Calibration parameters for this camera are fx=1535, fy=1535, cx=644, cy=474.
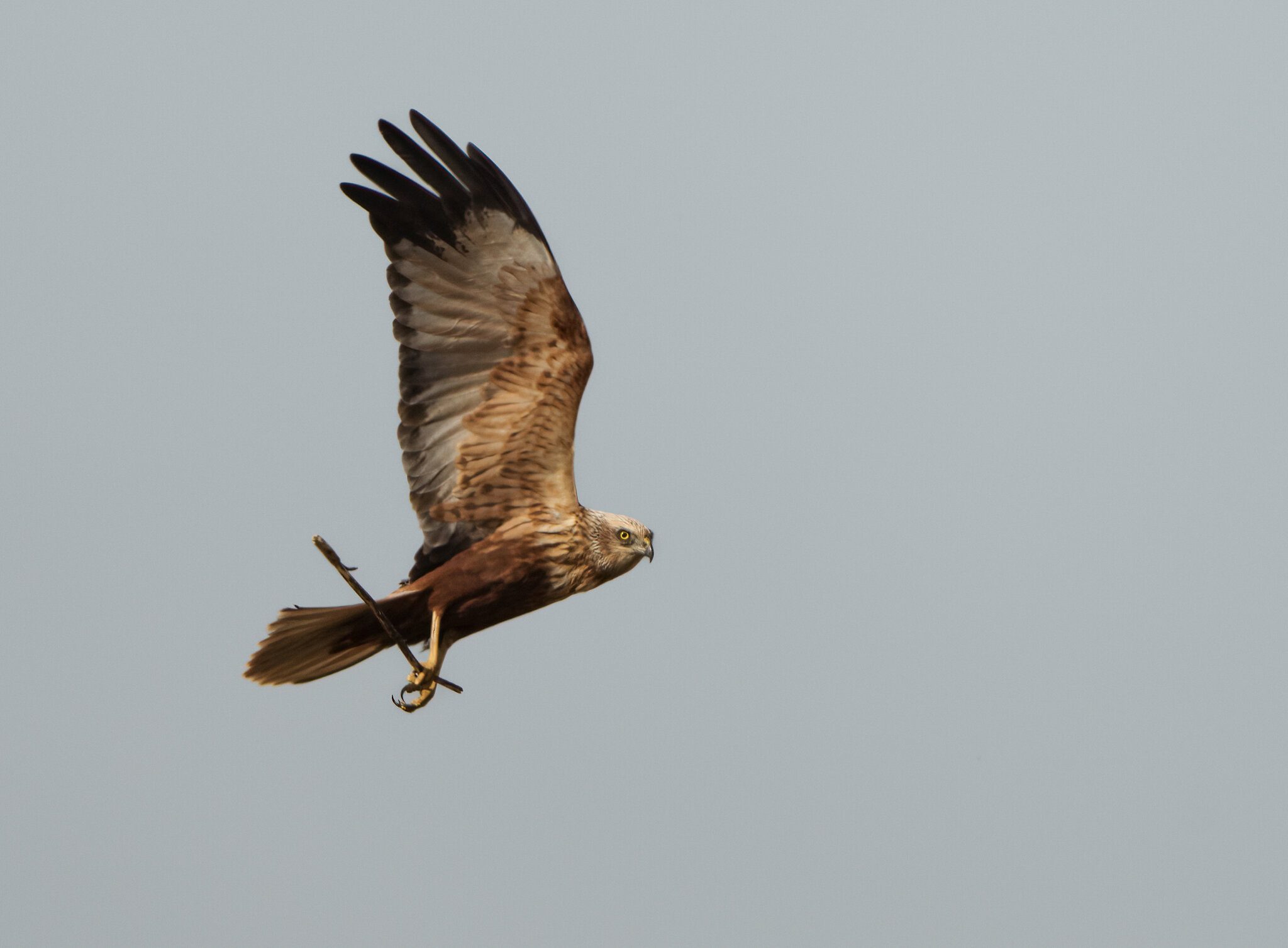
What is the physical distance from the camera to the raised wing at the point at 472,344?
24.6 ft

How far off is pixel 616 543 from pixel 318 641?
154 cm

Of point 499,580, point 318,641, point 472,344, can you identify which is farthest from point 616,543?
point 318,641

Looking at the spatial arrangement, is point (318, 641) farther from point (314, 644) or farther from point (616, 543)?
point (616, 543)

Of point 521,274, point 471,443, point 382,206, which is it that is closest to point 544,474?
point 471,443

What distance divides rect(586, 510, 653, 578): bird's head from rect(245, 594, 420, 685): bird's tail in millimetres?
949

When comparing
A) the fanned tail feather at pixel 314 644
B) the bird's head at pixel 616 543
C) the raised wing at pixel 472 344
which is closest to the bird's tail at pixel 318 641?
the fanned tail feather at pixel 314 644

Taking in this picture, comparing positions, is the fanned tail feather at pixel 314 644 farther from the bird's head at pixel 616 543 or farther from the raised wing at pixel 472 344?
the bird's head at pixel 616 543

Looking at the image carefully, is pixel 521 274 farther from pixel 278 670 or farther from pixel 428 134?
pixel 278 670

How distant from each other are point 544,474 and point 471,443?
40 cm

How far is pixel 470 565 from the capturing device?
289 inches

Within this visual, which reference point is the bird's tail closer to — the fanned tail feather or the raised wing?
the fanned tail feather

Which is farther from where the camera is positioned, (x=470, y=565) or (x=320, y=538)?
(x=470, y=565)

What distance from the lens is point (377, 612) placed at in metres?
6.70

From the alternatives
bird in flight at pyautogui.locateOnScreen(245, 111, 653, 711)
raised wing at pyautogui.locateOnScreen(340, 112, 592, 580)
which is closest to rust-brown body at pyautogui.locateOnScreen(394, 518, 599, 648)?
bird in flight at pyautogui.locateOnScreen(245, 111, 653, 711)
